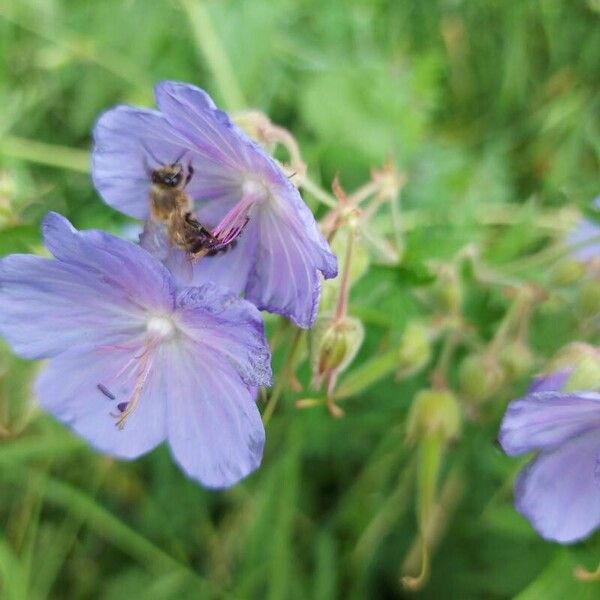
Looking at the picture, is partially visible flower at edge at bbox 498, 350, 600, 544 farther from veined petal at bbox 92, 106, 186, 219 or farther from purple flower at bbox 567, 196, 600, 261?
veined petal at bbox 92, 106, 186, 219

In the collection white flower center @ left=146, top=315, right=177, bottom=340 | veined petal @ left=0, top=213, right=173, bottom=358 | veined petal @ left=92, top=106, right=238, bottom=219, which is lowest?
white flower center @ left=146, top=315, right=177, bottom=340

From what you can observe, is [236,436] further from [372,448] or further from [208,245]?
[372,448]

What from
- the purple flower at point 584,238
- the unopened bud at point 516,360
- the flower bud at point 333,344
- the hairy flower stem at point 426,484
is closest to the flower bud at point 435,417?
the hairy flower stem at point 426,484

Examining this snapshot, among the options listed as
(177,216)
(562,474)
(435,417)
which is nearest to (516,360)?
(435,417)

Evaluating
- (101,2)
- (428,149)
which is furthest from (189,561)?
(101,2)

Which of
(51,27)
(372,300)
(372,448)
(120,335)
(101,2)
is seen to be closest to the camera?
(120,335)

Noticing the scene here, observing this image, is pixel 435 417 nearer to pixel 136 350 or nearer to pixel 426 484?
pixel 426 484

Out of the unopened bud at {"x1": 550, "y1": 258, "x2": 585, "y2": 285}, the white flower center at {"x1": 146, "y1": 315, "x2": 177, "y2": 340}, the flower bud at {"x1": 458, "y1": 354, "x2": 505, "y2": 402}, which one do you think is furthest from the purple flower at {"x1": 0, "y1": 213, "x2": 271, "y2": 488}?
the unopened bud at {"x1": 550, "y1": 258, "x2": 585, "y2": 285}
